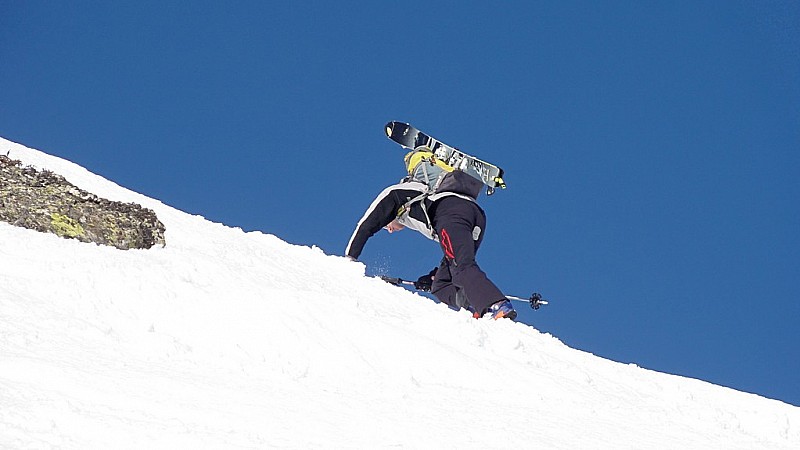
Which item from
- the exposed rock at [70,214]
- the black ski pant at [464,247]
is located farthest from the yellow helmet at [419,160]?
the exposed rock at [70,214]

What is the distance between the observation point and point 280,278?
789cm

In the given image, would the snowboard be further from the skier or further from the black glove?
the black glove

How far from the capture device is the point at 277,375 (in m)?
5.17

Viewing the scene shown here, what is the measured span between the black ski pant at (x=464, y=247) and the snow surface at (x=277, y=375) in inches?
45.1

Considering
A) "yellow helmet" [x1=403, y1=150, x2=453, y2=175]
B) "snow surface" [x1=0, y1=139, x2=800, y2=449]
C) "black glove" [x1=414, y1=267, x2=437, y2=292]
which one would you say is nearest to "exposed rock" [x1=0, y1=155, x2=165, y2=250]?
"snow surface" [x1=0, y1=139, x2=800, y2=449]

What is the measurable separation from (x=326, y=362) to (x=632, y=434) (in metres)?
1.94

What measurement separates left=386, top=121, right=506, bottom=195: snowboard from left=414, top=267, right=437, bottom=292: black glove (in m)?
1.46

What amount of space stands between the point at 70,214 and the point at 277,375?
10.6 ft

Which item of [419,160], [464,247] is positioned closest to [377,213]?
[419,160]

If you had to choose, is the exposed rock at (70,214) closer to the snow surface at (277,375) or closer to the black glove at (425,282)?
the snow surface at (277,375)

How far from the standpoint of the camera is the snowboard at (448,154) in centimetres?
1056

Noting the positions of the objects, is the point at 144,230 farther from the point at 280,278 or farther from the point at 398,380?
the point at 398,380

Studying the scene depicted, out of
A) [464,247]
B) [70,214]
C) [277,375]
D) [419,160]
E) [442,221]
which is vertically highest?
[419,160]

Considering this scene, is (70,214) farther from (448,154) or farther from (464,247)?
A: (448,154)
